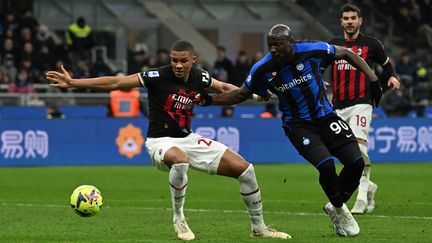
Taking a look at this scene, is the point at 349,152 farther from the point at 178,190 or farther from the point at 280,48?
the point at 178,190

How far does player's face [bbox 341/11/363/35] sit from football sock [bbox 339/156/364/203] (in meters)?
3.19

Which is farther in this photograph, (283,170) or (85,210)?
(283,170)

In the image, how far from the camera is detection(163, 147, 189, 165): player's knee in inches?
435

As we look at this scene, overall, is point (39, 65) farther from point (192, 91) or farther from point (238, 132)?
point (192, 91)

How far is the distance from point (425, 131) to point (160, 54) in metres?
9.42

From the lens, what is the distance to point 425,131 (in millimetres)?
25969

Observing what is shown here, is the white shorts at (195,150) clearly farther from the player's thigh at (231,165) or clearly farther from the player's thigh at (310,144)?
the player's thigh at (310,144)

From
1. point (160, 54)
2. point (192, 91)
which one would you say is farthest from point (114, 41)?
point (192, 91)

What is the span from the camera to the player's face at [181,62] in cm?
1122

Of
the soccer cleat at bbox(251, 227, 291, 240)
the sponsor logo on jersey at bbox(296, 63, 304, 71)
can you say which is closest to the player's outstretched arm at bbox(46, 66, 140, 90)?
the sponsor logo on jersey at bbox(296, 63, 304, 71)

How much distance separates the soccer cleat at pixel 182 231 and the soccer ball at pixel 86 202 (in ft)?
3.16

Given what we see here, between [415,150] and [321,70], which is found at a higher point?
[321,70]

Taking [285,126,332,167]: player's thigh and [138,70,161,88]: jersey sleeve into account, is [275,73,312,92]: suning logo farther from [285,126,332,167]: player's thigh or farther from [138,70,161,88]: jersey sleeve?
[138,70,161,88]: jersey sleeve

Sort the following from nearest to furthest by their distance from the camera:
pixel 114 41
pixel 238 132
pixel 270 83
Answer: pixel 270 83
pixel 238 132
pixel 114 41
